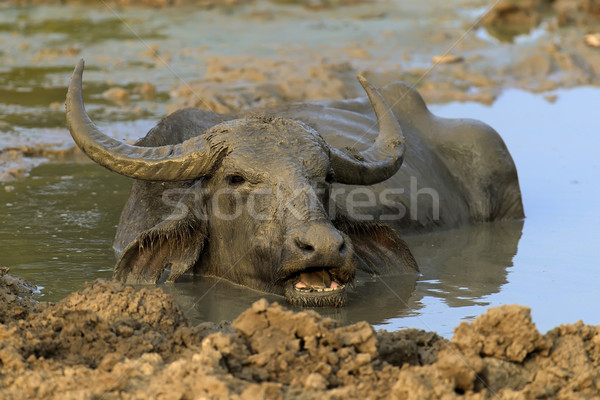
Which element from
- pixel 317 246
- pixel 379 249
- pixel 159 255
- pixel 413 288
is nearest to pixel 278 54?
pixel 379 249

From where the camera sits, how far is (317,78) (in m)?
12.6

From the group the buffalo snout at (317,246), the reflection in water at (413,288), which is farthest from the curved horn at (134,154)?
the buffalo snout at (317,246)

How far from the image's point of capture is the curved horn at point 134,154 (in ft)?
20.4

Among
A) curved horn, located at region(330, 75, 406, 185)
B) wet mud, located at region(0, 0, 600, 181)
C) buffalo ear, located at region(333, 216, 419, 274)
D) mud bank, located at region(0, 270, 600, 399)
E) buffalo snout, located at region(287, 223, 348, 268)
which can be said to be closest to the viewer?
mud bank, located at region(0, 270, 600, 399)

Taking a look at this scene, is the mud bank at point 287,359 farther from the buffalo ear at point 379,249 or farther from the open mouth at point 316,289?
the buffalo ear at point 379,249

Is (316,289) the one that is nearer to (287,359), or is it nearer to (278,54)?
(287,359)

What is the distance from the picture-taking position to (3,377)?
4.17 m

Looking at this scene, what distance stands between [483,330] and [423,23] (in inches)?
547

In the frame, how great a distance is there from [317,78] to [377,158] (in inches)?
236

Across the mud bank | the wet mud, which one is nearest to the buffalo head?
the mud bank

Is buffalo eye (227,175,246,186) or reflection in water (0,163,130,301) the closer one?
buffalo eye (227,175,246,186)

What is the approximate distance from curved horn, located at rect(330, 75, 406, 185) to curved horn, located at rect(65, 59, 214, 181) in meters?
0.83

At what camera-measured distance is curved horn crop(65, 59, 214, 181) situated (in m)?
6.21

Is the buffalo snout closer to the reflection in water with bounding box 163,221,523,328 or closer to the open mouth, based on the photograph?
the open mouth
